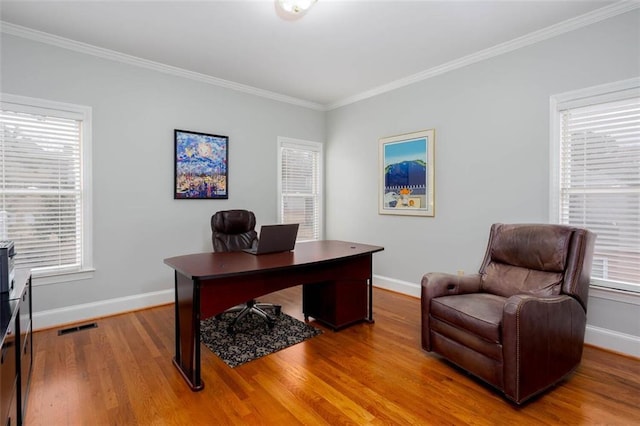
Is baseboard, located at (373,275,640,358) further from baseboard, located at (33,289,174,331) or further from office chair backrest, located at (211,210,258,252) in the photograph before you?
baseboard, located at (33,289,174,331)

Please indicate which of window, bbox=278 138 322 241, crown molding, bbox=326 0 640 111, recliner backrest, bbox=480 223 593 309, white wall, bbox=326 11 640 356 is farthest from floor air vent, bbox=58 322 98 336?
crown molding, bbox=326 0 640 111

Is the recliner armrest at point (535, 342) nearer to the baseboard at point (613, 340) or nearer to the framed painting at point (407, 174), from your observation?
the baseboard at point (613, 340)

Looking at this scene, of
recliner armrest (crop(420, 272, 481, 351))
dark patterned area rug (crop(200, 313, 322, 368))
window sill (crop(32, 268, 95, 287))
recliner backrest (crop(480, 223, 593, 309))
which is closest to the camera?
recliner backrest (crop(480, 223, 593, 309))

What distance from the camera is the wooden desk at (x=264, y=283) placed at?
212 cm

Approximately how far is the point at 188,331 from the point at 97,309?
175 centimetres

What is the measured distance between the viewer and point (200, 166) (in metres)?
3.94

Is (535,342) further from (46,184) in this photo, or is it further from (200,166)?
(46,184)

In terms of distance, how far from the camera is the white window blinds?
9.41 feet

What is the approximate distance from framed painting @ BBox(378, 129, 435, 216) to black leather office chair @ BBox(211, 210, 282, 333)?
71.6 inches

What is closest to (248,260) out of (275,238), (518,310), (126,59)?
(275,238)

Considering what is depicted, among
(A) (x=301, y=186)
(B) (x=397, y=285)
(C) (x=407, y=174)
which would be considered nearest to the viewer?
(C) (x=407, y=174)

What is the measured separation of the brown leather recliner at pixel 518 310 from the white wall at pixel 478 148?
2.08 ft

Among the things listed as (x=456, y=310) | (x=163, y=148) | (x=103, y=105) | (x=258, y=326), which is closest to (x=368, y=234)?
(x=258, y=326)

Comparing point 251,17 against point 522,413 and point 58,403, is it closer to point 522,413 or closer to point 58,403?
point 58,403
